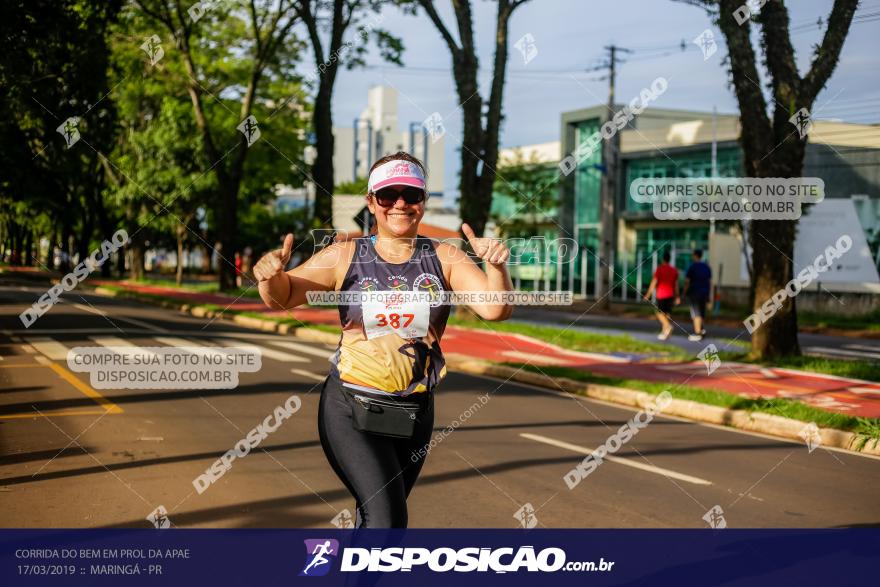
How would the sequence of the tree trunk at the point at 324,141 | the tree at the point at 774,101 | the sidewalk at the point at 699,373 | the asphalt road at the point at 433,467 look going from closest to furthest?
the asphalt road at the point at 433,467
the sidewalk at the point at 699,373
the tree at the point at 774,101
the tree trunk at the point at 324,141

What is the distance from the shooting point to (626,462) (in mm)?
8367

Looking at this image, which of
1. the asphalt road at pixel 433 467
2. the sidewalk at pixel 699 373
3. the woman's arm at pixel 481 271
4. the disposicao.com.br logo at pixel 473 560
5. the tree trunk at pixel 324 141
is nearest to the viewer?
the woman's arm at pixel 481 271

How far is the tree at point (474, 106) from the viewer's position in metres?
23.5

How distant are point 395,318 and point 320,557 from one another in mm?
1486

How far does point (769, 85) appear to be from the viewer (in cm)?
1561

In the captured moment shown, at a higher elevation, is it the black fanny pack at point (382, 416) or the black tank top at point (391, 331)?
the black tank top at point (391, 331)

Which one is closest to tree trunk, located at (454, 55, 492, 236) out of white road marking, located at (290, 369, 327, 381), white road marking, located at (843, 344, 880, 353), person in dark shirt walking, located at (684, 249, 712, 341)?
person in dark shirt walking, located at (684, 249, 712, 341)

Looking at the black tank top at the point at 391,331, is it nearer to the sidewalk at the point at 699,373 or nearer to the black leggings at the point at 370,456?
the black leggings at the point at 370,456

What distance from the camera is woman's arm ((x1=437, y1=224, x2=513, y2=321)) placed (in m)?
3.43

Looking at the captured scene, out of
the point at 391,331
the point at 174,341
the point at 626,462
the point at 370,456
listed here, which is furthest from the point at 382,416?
the point at 174,341

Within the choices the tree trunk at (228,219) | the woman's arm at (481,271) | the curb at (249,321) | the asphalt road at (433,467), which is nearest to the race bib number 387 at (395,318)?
the woman's arm at (481,271)

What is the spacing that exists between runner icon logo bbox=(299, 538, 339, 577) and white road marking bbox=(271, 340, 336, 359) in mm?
11974

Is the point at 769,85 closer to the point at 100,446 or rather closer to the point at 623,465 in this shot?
the point at 623,465

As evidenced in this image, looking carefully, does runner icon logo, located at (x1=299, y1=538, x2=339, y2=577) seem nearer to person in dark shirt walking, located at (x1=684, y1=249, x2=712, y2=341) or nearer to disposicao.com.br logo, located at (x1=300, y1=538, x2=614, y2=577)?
disposicao.com.br logo, located at (x1=300, y1=538, x2=614, y2=577)
